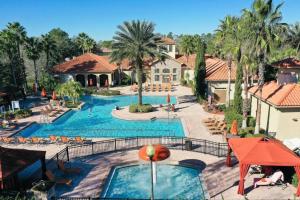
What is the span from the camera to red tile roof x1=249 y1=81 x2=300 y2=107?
2206 centimetres

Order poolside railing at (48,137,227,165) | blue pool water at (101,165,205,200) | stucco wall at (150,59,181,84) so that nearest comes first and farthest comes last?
blue pool water at (101,165,205,200)
poolside railing at (48,137,227,165)
stucco wall at (150,59,181,84)

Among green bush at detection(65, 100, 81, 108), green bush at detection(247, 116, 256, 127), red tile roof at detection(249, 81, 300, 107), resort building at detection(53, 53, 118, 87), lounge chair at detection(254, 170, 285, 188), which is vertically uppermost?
resort building at detection(53, 53, 118, 87)

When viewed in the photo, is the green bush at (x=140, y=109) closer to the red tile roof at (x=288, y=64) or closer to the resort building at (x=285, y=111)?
the resort building at (x=285, y=111)

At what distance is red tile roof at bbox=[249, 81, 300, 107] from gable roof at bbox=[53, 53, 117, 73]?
36.2 metres

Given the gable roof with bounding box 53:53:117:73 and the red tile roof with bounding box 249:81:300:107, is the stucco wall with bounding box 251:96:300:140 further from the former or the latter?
the gable roof with bounding box 53:53:117:73

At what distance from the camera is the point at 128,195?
16.1 meters

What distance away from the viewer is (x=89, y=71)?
55.5m

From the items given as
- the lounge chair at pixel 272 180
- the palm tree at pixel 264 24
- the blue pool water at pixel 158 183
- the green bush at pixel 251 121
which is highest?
the palm tree at pixel 264 24

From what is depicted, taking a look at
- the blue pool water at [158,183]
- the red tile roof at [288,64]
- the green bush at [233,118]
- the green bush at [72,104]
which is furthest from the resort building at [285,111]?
the green bush at [72,104]

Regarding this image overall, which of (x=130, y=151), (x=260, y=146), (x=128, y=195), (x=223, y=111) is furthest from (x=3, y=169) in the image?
(x=223, y=111)

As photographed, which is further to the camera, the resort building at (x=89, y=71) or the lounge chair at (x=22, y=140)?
the resort building at (x=89, y=71)

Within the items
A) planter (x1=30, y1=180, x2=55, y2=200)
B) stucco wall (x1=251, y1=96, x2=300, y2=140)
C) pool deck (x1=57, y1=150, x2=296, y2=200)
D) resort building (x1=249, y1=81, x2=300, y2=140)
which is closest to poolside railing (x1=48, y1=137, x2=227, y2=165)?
pool deck (x1=57, y1=150, x2=296, y2=200)

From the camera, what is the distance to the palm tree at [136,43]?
33469 mm

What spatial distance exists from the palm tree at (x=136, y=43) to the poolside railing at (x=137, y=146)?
12849 millimetres
